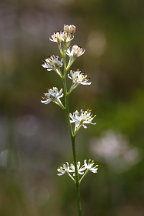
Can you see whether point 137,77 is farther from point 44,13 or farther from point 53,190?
point 44,13

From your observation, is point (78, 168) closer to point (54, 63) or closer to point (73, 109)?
point (54, 63)

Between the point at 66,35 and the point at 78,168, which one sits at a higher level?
the point at 66,35

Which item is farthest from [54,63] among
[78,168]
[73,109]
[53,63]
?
[73,109]

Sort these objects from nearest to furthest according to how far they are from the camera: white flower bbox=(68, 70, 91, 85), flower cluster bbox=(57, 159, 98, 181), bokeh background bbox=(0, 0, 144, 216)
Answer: flower cluster bbox=(57, 159, 98, 181)
white flower bbox=(68, 70, 91, 85)
bokeh background bbox=(0, 0, 144, 216)

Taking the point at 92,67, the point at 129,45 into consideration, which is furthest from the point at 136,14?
the point at 92,67

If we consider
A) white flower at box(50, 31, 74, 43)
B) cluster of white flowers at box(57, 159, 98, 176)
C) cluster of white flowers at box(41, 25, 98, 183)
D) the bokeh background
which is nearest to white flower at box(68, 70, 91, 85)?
cluster of white flowers at box(41, 25, 98, 183)

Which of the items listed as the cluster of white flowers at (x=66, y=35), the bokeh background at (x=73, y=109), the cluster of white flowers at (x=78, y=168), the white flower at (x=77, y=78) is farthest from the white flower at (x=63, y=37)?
the bokeh background at (x=73, y=109)

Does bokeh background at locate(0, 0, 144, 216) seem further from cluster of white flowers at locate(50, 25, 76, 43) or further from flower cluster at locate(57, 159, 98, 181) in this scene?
cluster of white flowers at locate(50, 25, 76, 43)

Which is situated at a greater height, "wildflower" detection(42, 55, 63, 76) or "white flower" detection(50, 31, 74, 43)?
"white flower" detection(50, 31, 74, 43)

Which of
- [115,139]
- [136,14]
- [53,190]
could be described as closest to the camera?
[115,139]
